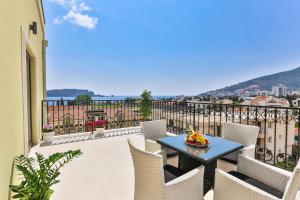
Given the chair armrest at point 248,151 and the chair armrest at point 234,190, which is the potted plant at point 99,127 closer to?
the chair armrest at point 248,151

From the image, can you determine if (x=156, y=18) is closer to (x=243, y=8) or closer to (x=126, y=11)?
(x=126, y=11)

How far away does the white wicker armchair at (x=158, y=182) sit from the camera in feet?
4.50

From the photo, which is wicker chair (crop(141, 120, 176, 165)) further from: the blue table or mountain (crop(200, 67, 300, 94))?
mountain (crop(200, 67, 300, 94))

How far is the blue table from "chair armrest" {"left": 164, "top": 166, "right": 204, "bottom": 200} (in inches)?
9.2

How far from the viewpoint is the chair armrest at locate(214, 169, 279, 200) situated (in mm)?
1135

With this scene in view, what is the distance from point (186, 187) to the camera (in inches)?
57.5

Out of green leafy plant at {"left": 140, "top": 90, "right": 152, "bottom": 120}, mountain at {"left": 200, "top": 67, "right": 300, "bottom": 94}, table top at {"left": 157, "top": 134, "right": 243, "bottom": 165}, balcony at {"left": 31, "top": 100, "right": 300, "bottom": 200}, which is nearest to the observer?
table top at {"left": 157, "top": 134, "right": 243, "bottom": 165}

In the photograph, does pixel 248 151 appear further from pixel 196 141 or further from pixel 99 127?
pixel 99 127

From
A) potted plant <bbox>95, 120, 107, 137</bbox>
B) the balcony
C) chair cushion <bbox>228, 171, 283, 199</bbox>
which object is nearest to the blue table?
chair cushion <bbox>228, 171, 283, 199</bbox>

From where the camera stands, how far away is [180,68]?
1153 inches

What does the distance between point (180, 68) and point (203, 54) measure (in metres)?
10.2

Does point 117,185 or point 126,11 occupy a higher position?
point 126,11

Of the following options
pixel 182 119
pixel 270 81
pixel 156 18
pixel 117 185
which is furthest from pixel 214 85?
pixel 117 185

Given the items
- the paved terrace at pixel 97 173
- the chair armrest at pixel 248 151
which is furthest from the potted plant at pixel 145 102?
the chair armrest at pixel 248 151
